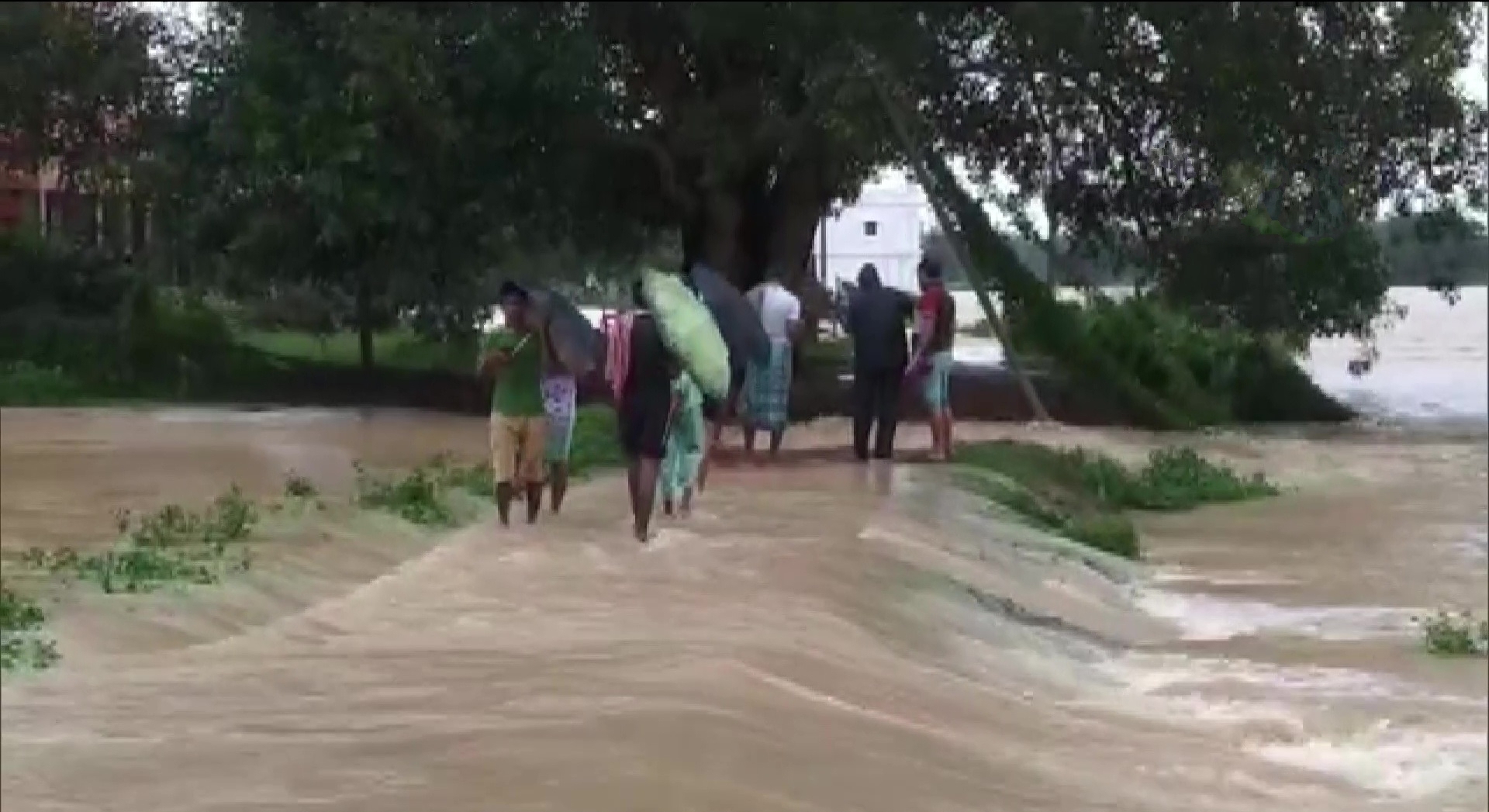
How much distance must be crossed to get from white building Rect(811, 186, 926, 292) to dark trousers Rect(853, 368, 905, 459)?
0.65 metres

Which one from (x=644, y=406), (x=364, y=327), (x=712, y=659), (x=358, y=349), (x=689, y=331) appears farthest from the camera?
(x=689, y=331)

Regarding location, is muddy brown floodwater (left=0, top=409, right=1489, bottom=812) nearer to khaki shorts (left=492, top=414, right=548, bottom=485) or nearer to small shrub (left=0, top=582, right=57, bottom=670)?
small shrub (left=0, top=582, right=57, bottom=670)

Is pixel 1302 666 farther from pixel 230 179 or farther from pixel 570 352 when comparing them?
Result: pixel 230 179

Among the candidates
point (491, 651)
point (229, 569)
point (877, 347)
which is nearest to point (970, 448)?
point (877, 347)

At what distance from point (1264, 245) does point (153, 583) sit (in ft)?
28.1

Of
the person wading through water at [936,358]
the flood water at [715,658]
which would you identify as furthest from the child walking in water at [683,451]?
the person wading through water at [936,358]

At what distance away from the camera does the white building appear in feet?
29.7

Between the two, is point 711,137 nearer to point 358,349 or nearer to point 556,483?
point 556,483

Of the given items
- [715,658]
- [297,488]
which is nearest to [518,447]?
[297,488]

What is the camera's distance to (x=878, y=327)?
1396 centimetres

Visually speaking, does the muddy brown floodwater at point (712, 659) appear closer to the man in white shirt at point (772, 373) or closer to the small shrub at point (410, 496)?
the small shrub at point (410, 496)

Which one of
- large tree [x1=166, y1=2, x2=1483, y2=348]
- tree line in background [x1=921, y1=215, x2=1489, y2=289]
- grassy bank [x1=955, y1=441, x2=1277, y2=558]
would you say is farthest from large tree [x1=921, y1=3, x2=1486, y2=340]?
grassy bank [x1=955, y1=441, x2=1277, y2=558]

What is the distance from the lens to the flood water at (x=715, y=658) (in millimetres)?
5148

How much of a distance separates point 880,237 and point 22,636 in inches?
171
